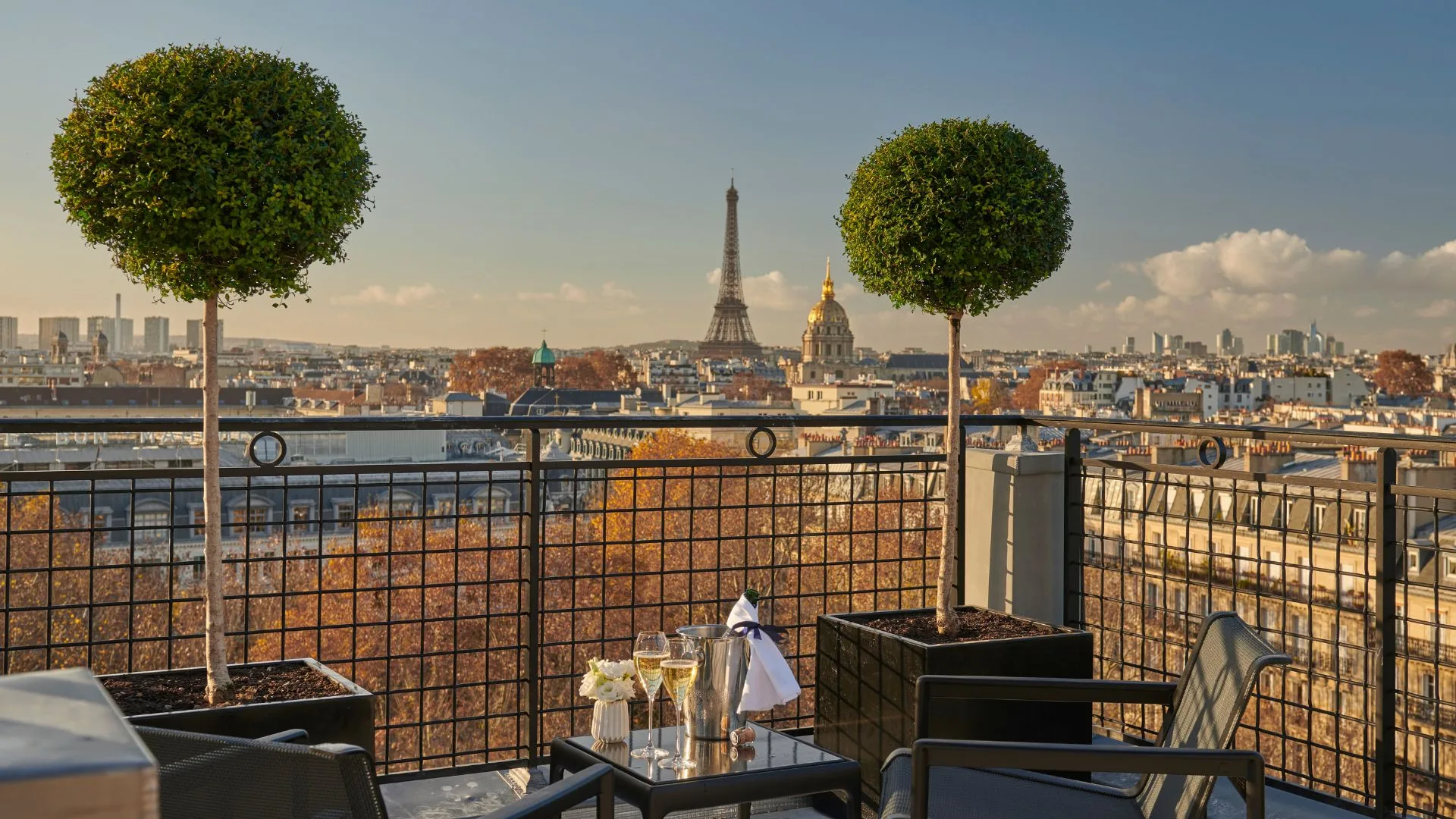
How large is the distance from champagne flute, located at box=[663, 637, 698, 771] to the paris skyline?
5096 cm

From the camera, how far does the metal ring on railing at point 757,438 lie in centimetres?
357

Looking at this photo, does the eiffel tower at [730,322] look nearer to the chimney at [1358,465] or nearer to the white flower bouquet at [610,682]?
the chimney at [1358,465]

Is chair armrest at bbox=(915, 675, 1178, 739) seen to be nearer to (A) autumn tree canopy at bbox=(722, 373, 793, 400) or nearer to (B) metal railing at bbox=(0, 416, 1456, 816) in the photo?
(B) metal railing at bbox=(0, 416, 1456, 816)

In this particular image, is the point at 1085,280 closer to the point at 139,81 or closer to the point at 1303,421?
the point at 1303,421

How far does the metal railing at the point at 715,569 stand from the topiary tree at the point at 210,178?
0.38m

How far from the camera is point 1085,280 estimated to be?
76.2m

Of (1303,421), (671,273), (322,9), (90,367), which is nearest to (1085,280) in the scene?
(1303,421)

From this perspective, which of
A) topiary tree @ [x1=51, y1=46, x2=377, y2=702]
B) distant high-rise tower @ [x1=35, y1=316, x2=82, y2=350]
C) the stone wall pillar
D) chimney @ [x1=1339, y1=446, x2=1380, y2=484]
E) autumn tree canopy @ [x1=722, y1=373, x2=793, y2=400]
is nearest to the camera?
topiary tree @ [x1=51, y1=46, x2=377, y2=702]

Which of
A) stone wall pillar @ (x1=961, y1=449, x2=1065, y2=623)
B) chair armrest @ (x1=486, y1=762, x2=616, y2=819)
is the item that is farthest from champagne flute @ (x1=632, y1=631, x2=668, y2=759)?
stone wall pillar @ (x1=961, y1=449, x2=1065, y2=623)

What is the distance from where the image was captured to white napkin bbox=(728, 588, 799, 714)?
2.57 metres

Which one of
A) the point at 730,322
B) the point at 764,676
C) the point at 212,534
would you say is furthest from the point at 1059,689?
the point at 730,322

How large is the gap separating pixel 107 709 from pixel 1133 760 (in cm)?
164

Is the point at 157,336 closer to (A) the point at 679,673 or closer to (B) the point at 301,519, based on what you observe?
(B) the point at 301,519

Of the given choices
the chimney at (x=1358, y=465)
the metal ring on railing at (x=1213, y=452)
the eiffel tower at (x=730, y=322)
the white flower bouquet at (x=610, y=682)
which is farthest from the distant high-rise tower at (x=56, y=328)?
the white flower bouquet at (x=610, y=682)
